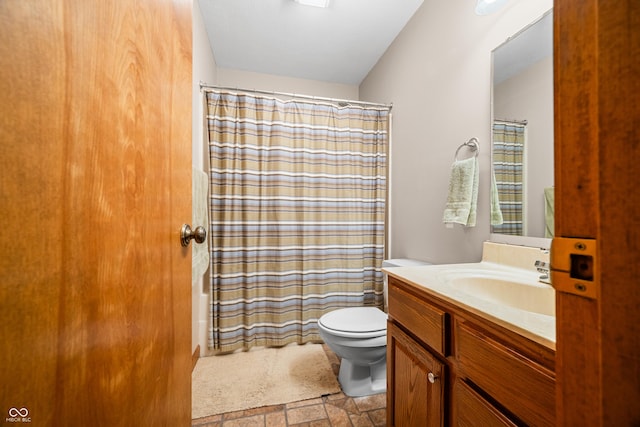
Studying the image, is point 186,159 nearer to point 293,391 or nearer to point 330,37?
point 293,391

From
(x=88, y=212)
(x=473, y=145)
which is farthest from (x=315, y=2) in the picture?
(x=88, y=212)

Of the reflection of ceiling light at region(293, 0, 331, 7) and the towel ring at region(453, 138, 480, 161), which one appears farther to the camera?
the reflection of ceiling light at region(293, 0, 331, 7)

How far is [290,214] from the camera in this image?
1.96 m

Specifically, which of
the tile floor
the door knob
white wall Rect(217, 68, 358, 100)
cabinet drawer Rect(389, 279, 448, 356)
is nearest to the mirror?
cabinet drawer Rect(389, 279, 448, 356)

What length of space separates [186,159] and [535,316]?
3.35 feet

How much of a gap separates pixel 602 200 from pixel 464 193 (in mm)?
1138

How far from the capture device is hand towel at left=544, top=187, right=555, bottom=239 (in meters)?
0.97

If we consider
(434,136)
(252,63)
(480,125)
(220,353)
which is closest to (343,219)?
(434,136)

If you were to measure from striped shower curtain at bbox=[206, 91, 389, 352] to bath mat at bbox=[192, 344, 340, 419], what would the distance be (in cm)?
11

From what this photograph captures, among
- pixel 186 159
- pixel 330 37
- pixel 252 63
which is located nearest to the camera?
pixel 186 159

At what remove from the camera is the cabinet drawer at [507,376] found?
0.48m

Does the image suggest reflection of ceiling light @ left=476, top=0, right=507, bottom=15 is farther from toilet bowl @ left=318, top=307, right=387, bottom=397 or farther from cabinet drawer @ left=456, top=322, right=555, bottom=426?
toilet bowl @ left=318, top=307, right=387, bottom=397

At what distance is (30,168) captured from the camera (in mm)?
288

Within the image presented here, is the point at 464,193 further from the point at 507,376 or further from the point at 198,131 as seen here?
the point at 198,131
